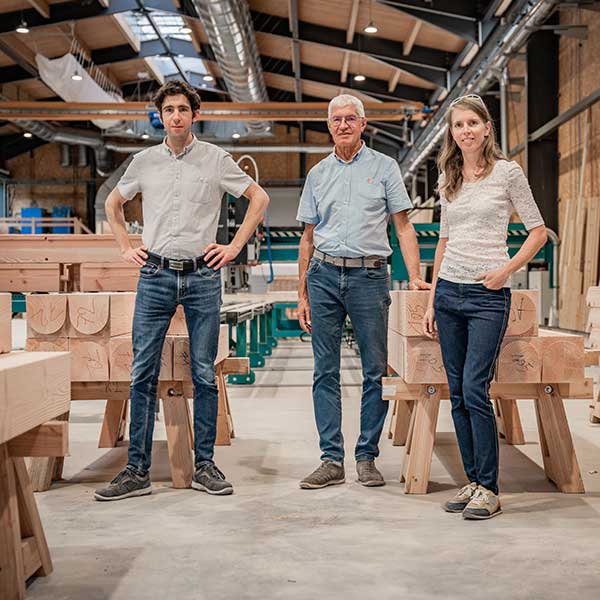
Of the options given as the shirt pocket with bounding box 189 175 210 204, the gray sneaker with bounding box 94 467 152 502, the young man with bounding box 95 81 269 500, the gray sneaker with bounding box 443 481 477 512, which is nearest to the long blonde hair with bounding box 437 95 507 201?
the young man with bounding box 95 81 269 500

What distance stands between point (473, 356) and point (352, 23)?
9631mm

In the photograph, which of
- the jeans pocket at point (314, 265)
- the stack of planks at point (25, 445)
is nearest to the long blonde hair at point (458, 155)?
the jeans pocket at point (314, 265)

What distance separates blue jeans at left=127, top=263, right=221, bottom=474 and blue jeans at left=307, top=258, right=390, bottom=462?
1.45 feet

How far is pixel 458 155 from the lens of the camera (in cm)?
283

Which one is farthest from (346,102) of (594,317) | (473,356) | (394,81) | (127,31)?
(394,81)

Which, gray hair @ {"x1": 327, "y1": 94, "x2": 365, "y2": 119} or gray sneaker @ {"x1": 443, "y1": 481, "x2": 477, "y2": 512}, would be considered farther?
gray hair @ {"x1": 327, "y1": 94, "x2": 365, "y2": 119}

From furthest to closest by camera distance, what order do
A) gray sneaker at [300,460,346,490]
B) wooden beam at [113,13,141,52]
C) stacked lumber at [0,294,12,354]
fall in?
wooden beam at [113,13,141,52]
gray sneaker at [300,460,346,490]
stacked lumber at [0,294,12,354]

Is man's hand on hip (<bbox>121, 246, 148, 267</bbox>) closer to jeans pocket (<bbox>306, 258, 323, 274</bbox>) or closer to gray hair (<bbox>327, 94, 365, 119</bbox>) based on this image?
jeans pocket (<bbox>306, 258, 323, 274</bbox>)

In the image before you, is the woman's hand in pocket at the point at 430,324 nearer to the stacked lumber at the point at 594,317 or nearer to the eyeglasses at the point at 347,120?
the eyeglasses at the point at 347,120

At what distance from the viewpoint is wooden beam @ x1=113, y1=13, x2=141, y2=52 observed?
13141 mm

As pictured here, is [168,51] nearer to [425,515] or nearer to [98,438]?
[98,438]

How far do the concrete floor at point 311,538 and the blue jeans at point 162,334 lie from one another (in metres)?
0.30

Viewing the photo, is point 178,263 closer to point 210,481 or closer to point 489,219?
point 210,481

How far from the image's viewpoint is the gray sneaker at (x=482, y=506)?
268cm
